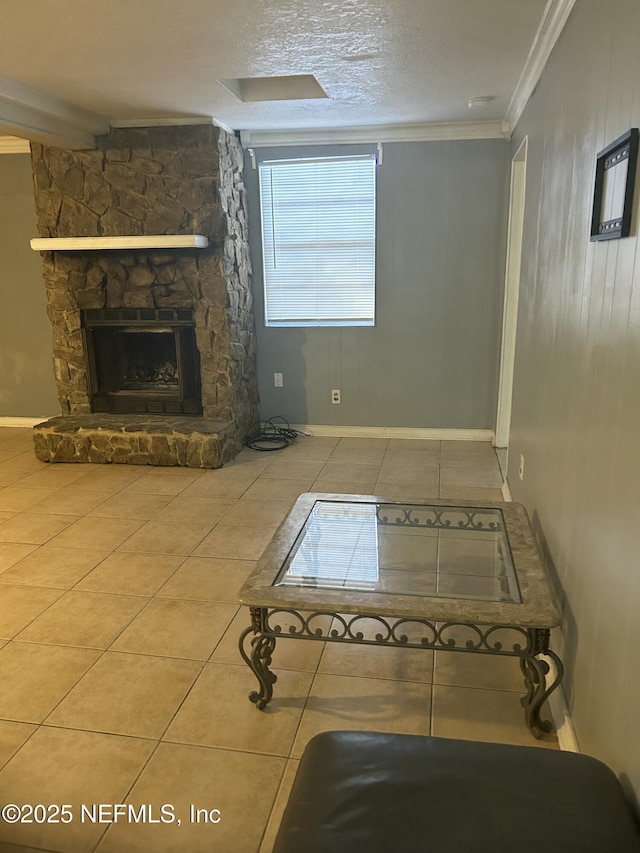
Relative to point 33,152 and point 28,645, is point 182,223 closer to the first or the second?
point 33,152

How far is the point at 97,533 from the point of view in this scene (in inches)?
127

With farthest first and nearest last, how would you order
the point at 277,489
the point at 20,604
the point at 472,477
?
1. the point at 472,477
2. the point at 277,489
3. the point at 20,604

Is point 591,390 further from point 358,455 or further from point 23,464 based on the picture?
point 23,464

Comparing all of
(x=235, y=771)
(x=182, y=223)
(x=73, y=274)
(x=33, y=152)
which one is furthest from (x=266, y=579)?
(x=33, y=152)

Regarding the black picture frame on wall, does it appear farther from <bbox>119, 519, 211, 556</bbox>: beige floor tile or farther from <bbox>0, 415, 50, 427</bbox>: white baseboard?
<bbox>0, 415, 50, 427</bbox>: white baseboard

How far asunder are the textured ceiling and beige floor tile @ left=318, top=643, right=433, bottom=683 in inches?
94.1

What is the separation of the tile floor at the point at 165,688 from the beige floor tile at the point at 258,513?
0.6 inches

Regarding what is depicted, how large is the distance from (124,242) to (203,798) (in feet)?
11.3

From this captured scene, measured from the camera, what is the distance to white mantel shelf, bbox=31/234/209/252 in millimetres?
3996

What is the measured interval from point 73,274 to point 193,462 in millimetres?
1653

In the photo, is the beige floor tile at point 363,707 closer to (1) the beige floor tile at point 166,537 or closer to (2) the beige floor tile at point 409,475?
(1) the beige floor tile at point 166,537

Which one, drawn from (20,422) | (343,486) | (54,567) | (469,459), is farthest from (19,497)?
(469,459)

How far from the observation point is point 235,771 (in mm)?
1704

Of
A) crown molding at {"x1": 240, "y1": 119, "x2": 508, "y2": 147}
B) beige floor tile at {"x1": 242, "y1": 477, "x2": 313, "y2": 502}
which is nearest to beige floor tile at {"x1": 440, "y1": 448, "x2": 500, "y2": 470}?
beige floor tile at {"x1": 242, "y1": 477, "x2": 313, "y2": 502}
